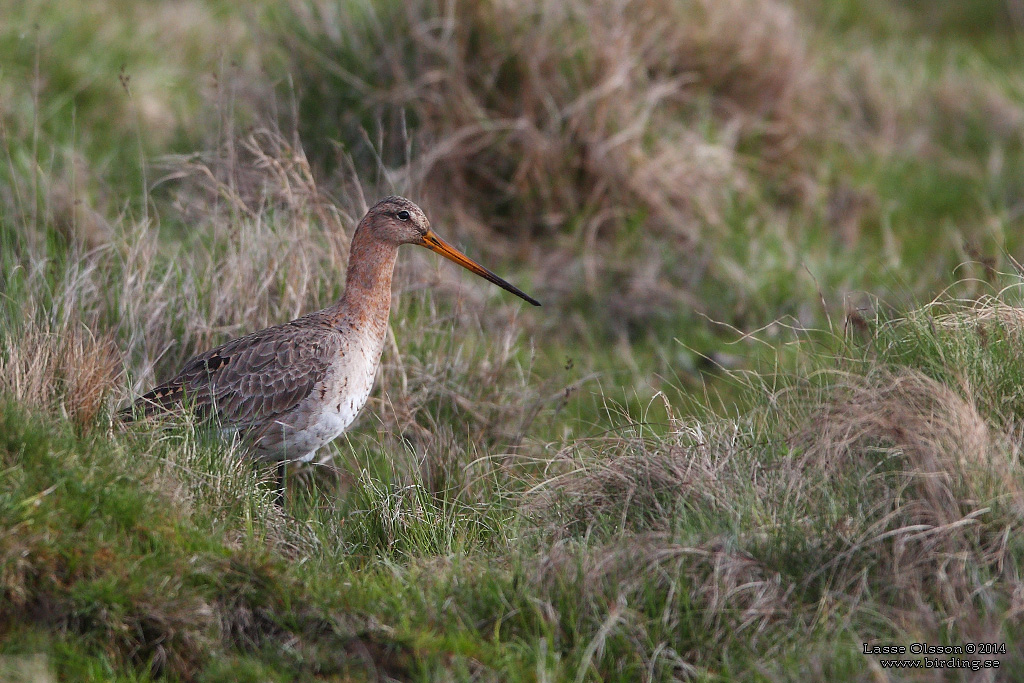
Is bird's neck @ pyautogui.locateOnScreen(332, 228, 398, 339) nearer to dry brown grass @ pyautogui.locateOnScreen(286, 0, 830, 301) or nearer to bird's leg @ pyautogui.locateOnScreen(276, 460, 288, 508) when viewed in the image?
bird's leg @ pyautogui.locateOnScreen(276, 460, 288, 508)

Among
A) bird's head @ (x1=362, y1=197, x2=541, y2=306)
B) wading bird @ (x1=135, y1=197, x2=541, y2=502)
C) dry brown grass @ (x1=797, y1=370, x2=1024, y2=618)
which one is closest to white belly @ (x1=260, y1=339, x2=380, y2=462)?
wading bird @ (x1=135, y1=197, x2=541, y2=502)

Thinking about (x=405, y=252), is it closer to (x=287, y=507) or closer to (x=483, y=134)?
(x=483, y=134)

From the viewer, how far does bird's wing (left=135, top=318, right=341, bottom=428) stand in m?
4.60

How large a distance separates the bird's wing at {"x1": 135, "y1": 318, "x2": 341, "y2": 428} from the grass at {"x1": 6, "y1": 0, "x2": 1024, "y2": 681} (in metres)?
0.25

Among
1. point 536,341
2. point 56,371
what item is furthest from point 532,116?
point 56,371

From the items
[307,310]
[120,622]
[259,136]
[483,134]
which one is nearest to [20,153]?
[259,136]

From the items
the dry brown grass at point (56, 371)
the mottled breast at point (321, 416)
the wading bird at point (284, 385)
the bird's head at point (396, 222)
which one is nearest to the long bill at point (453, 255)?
the bird's head at point (396, 222)

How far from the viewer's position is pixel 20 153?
6441mm

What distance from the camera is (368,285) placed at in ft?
16.2

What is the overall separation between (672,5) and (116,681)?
→ 5922mm

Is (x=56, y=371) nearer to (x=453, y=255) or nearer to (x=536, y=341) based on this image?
(x=453, y=255)

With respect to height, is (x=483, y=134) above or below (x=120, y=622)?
above

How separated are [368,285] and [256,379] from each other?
65 centimetres

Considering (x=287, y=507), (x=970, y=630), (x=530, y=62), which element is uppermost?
(x=530, y=62)
